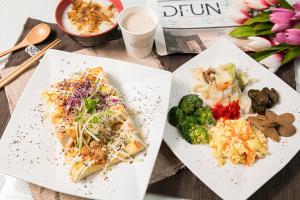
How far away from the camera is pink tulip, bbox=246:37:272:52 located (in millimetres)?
2088

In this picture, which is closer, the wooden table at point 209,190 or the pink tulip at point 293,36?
the wooden table at point 209,190

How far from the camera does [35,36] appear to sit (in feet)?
7.28

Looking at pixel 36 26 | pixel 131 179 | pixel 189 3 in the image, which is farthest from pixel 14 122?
pixel 189 3

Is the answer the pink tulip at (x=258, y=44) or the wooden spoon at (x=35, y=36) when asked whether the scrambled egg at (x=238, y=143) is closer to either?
the pink tulip at (x=258, y=44)

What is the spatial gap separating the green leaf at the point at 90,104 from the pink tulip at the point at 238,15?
3.26 ft

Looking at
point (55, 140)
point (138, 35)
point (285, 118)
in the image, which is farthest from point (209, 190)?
point (138, 35)

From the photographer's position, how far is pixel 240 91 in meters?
1.98

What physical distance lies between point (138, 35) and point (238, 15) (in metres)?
0.64

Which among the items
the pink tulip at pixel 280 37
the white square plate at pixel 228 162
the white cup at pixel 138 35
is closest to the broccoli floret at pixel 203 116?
the white square plate at pixel 228 162

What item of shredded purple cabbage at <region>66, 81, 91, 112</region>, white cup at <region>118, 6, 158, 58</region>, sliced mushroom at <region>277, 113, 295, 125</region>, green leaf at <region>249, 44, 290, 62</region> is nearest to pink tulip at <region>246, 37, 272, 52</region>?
green leaf at <region>249, 44, 290, 62</region>

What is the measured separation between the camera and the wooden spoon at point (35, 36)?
2.20 meters

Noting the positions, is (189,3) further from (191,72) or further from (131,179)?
(131,179)

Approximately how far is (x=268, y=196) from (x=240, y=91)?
1.79ft

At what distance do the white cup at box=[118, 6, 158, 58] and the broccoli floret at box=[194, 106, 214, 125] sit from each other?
1.56 feet
